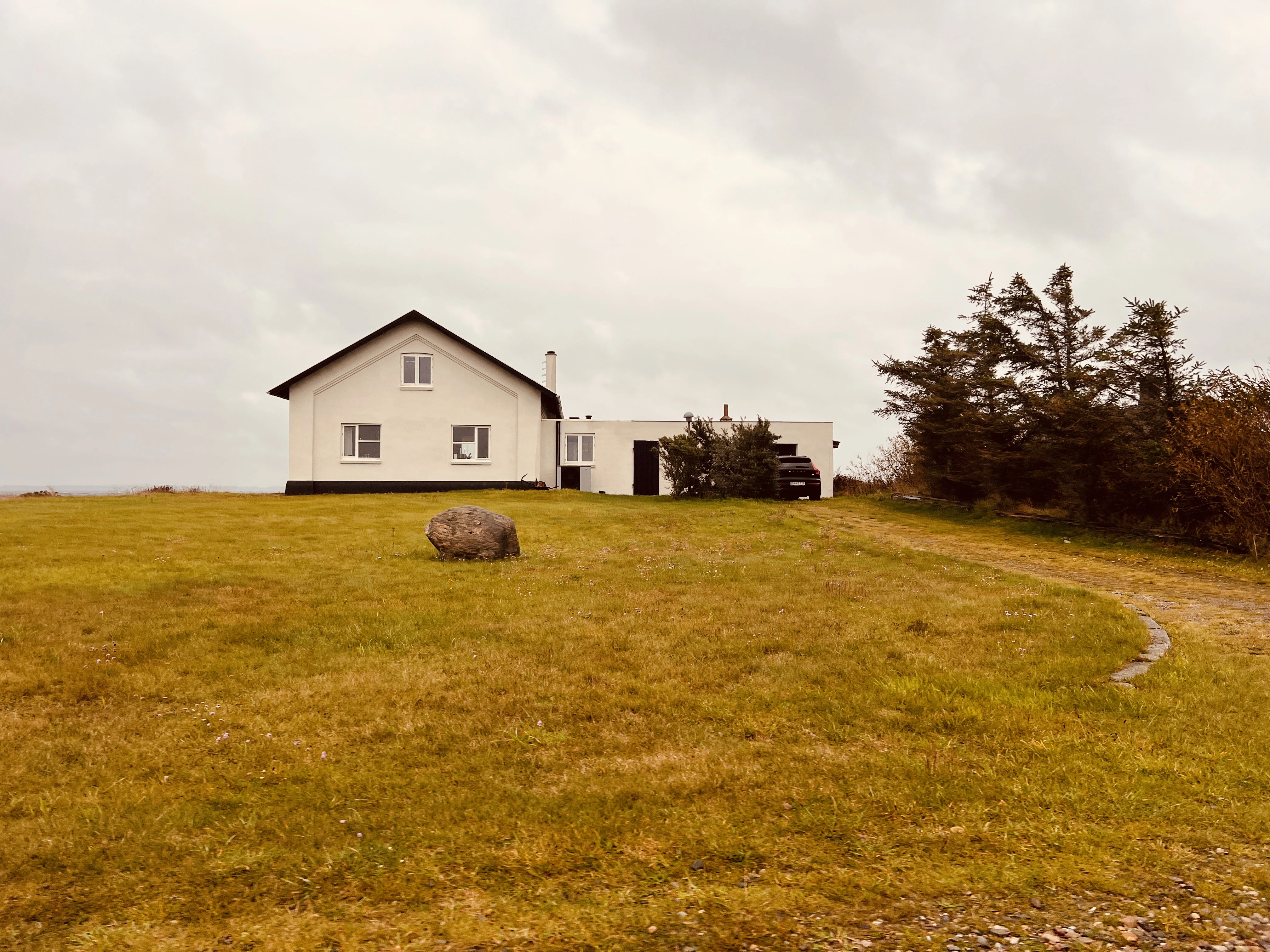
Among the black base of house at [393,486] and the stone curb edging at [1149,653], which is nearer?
the stone curb edging at [1149,653]

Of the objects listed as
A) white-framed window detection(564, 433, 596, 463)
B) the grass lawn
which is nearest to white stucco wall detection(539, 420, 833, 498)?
white-framed window detection(564, 433, 596, 463)

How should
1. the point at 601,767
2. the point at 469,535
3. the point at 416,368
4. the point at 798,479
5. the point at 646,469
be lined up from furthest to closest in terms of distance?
1. the point at 646,469
2. the point at 416,368
3. the point at 798,479
4. the point at 469,535
5. the point at 601,767

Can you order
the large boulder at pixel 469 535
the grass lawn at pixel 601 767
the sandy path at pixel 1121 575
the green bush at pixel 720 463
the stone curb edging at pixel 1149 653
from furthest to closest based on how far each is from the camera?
the green bush at pixel 720 463 → the large boulder at pixel 469 535 → the sandy path at pixel 1121 575 → the stone curb edging at pixel 1149 653 → the grass lawn at pixel 601 767

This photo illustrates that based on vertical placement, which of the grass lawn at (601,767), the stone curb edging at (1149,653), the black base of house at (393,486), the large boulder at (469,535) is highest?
the black base of house at (393,486)

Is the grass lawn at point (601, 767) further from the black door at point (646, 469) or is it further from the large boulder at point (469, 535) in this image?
the black door at point (646, 469)

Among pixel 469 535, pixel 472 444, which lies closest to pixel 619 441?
pixel 472 444

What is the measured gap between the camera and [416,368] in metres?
35.9

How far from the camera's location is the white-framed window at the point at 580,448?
38.3 m

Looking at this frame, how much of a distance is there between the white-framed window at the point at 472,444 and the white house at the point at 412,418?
39mm

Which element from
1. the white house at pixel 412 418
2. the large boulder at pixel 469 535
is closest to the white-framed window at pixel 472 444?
the white house at pixel 412 418

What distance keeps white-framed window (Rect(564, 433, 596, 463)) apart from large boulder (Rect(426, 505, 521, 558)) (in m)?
23.0

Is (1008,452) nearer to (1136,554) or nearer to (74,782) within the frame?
(1136,554)

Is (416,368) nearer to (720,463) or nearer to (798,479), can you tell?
(720,463)

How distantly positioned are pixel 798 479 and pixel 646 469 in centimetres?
822
